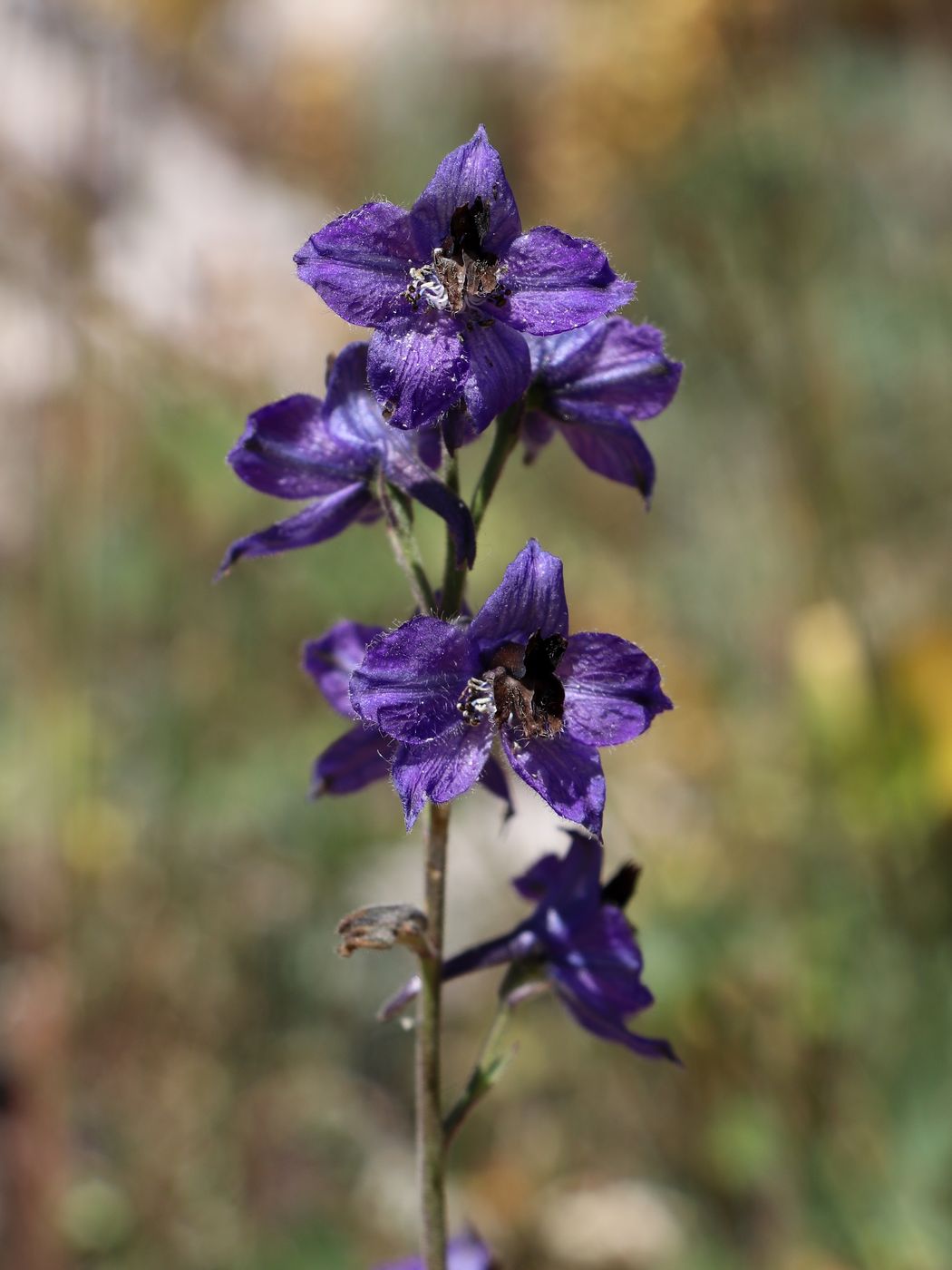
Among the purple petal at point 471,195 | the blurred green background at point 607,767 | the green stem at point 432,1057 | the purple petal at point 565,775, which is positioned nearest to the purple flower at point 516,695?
the purple petal at point 565,775

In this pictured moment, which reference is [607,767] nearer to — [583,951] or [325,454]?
[583,951]

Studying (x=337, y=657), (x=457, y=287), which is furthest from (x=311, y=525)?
(x=457, y=287)

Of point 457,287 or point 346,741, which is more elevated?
point 457,287

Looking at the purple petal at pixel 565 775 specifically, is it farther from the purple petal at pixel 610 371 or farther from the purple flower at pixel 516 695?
the purple petal at pixel 610 371

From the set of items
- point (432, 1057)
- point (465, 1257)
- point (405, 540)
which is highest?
point (405, 540)

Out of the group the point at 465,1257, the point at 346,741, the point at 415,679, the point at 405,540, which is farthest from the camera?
the point at 465,1257

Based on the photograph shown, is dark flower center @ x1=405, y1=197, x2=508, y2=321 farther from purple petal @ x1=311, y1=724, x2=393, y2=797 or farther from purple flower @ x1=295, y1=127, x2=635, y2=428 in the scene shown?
purple petal @ x1=311, y1=724, x2=393, y2=797

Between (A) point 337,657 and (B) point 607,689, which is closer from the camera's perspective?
(B) point 607,689
